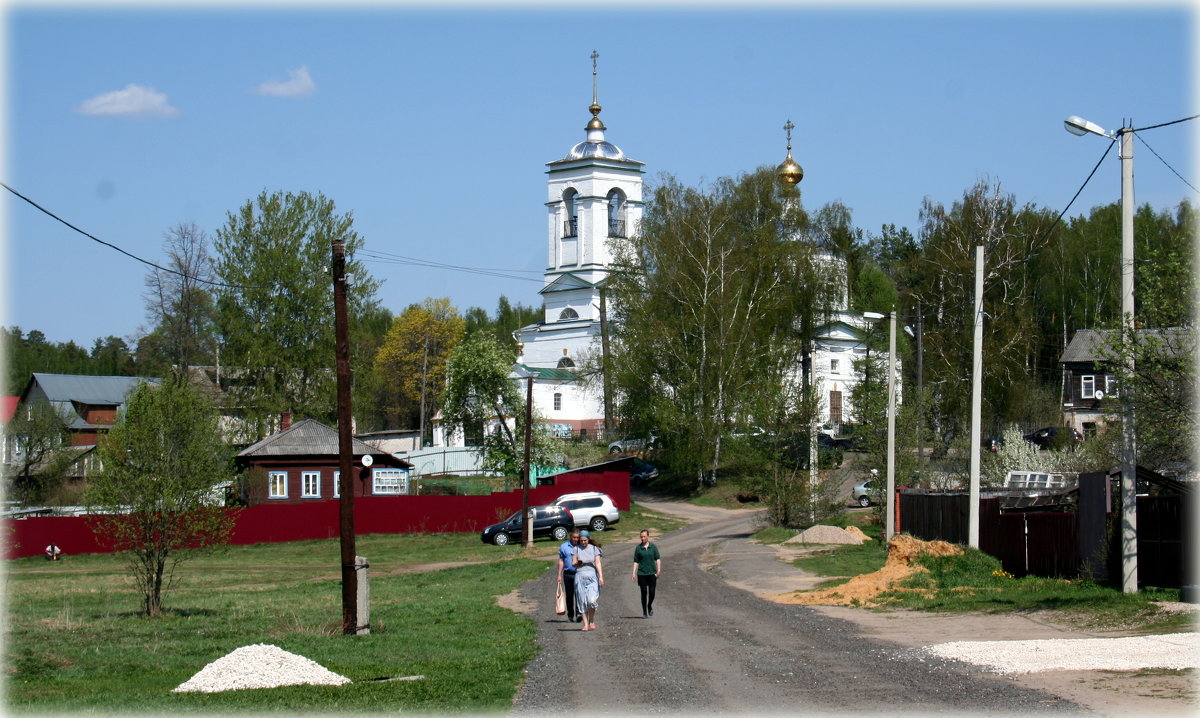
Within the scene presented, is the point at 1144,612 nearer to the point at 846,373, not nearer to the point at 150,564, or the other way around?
the point at 150,564

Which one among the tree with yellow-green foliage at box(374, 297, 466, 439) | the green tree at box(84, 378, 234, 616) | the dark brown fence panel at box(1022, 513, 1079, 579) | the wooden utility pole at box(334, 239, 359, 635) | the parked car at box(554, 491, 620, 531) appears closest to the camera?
the wooden utility pole at box(334, 239, 359, 635)

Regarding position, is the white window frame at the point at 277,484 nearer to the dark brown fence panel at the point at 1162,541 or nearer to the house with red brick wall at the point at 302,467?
the house with red brick wall at the point at 302,467

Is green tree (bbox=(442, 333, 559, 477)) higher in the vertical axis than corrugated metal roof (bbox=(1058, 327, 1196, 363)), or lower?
lower

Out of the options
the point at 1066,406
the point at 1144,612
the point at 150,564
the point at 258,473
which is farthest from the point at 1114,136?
the point at 1066,406

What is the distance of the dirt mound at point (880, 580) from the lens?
23.9m

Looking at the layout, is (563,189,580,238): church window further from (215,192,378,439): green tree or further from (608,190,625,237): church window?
(215,192,378,439): green tree

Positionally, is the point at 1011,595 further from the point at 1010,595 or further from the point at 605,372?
the point at 605,372

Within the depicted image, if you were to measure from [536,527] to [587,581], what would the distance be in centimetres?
2591

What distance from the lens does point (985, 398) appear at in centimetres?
5762

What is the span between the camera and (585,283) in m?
78.4

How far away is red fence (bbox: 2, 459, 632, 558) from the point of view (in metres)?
45.8

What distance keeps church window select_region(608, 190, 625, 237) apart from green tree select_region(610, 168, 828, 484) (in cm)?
1577

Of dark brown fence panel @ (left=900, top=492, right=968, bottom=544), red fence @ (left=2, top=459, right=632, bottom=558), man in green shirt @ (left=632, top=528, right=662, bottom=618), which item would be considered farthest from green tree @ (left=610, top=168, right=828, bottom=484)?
man in green shirt @ (left=632, top=528, right=662, bottom=618)

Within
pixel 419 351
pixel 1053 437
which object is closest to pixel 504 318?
pixel 419 351
